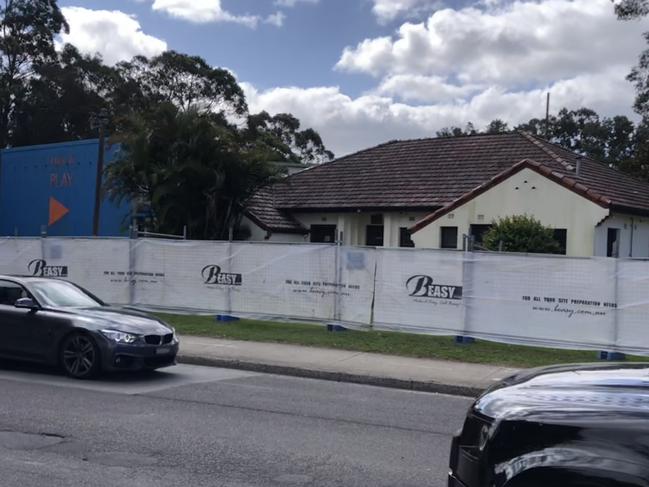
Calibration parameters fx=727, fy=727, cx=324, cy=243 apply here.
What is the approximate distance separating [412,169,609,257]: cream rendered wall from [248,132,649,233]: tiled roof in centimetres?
107

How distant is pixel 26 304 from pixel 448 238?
1542cm

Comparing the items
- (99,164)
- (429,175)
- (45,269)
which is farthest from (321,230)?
(45,269)

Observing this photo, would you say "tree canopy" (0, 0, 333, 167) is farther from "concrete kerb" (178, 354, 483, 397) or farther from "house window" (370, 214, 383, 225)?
"concrete kerb" (178, 354, 483, 397)

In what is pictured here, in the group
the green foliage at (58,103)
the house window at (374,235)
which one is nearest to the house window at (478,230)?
the house window at (374,235)

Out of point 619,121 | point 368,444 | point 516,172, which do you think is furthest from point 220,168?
point 619,121

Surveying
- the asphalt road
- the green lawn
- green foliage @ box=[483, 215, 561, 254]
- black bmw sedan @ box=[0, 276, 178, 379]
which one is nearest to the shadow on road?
the asphalt road

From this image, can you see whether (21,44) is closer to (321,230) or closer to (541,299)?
(321,230)

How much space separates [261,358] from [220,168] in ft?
42.8

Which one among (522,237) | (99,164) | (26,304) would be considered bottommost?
(26,304)

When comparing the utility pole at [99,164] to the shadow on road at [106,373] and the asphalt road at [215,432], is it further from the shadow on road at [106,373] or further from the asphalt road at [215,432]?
the asphalt road at [215,432]

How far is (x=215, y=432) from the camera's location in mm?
7227

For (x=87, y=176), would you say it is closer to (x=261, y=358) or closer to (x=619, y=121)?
(x=261, y=358)

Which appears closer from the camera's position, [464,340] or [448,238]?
[464,340]

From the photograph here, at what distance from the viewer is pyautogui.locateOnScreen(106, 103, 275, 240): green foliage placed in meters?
23.8
